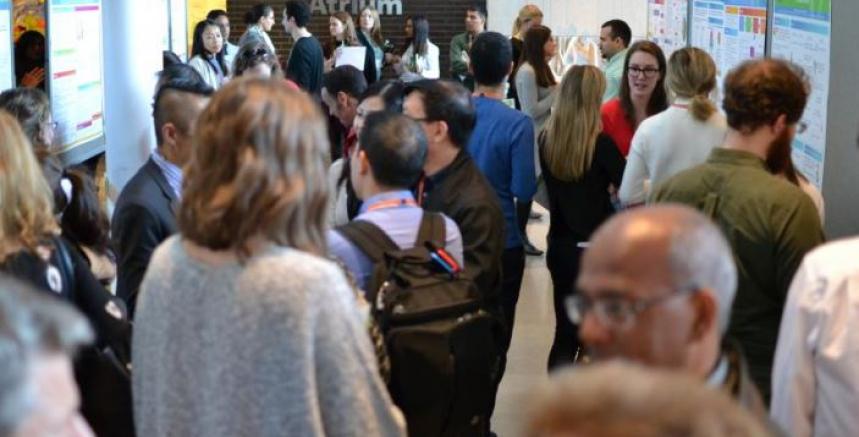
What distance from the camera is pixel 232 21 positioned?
734 inches

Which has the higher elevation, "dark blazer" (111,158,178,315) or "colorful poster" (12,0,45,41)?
"colorful poster" (12,0,45,41)

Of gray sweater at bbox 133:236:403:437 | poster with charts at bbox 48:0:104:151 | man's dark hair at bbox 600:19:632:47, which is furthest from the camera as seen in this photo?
man's dark hair at bbox 600:19:632:47

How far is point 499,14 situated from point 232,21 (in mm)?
3822

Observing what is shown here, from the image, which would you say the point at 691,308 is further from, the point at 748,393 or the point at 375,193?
the point at 375,193

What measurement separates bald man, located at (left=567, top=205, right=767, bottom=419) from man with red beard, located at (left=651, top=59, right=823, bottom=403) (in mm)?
1266

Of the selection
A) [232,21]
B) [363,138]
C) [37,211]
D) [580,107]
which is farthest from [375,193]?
[232,21]

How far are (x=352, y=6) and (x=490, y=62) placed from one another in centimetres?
1272

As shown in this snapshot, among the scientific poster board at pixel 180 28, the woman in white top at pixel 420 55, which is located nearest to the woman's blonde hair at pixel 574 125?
the scientific poster board at pixel 180 28

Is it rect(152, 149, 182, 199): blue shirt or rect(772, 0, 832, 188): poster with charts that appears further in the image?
rect(772, 0, 832, 188): poster with charts

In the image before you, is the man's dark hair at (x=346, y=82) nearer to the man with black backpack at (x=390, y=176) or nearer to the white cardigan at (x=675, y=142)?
the white cardigan at (x=675, y=142)

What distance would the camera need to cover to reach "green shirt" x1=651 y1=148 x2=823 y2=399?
3.47m

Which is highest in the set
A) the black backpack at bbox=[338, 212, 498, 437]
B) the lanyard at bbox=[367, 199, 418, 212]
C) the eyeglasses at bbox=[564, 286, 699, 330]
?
the eyeglasses at bbox=[564, 286, 699, 330]

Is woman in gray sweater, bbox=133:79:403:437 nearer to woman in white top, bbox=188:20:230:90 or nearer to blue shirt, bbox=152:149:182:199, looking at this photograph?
blue shirt, bbox=152:149:182:199

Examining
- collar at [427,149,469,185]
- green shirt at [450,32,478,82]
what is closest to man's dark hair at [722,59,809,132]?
collar at [427,149,469,185]
